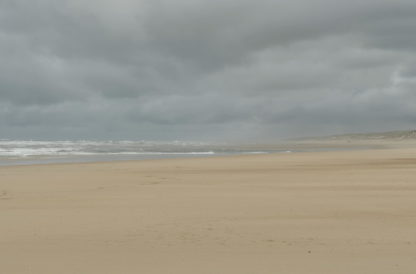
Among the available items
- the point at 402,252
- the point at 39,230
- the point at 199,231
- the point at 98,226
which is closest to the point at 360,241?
the point at 402,252

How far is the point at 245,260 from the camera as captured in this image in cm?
571

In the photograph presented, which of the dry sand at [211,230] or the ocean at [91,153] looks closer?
the dry sand at [211,230]

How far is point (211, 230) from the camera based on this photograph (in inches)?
295

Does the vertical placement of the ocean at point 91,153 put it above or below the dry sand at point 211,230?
above

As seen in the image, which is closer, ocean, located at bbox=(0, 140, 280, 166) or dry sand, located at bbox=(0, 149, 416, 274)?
dry sand, located at bbox=(0, 149, 416, 274)

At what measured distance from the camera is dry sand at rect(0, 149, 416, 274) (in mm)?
5574

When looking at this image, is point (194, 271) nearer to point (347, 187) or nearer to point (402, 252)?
point (402, 252)

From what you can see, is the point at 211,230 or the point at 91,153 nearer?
the point at 211,230

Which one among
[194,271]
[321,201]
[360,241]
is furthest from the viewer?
[321,201]

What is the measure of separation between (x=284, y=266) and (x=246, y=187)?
8529 mm

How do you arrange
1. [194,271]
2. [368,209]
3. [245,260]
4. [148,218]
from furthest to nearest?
[368,209]
[148,218]
[245,260]
[194,271]

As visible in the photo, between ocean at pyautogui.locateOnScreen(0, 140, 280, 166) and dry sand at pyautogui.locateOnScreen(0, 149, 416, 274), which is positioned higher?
ocean at pyautogui.locateOnScreen(0, 140, 280, 166)

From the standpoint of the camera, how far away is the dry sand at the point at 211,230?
5574 millimetres

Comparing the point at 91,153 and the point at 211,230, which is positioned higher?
the point at 91,153
